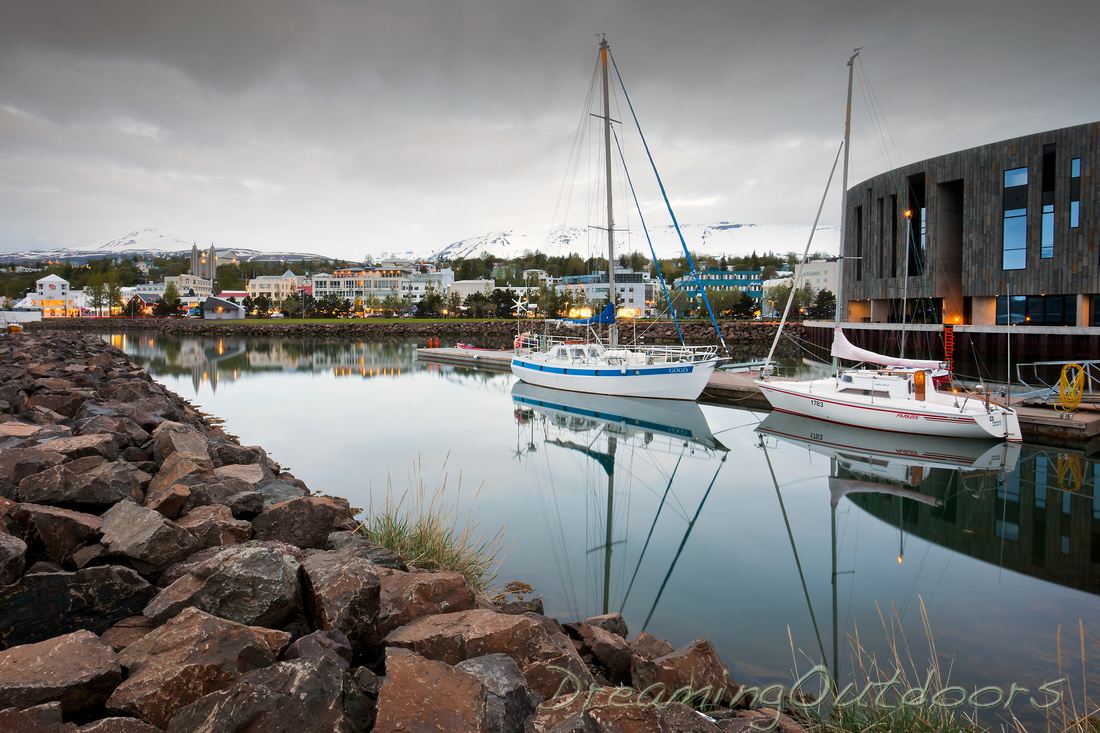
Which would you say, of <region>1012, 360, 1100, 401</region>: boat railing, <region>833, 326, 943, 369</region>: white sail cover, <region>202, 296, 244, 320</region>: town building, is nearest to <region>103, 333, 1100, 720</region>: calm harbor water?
<region>833, 326, 943, 369</region>: white sail cover

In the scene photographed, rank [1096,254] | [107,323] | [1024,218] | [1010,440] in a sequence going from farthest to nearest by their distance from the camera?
[107,323] → [1024,218] → [1096,254] → [1010,440]

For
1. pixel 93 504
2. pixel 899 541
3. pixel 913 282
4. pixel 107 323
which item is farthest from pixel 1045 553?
pixel 107 323

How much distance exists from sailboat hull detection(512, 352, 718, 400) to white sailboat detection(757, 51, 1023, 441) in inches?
170

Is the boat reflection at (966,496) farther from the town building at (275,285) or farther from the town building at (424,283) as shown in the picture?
the town building at (275,285)

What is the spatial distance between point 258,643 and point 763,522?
32.8ft

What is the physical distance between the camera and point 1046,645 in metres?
6.96

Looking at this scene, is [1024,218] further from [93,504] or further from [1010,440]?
[93,504]

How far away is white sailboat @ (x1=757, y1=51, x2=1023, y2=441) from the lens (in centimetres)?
1717

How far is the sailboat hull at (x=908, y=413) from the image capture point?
17.1 meters

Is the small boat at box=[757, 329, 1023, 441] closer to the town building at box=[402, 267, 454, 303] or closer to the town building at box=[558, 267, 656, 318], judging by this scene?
the town building at box=[558, 267, 656, 318]

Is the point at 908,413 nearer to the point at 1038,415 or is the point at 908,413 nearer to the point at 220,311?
the point at 1038,415

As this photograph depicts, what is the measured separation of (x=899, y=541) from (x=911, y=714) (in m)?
7.86

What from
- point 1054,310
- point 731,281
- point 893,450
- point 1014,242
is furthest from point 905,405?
point 731,281

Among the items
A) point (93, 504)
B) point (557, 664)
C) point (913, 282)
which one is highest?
point (913, 282)
